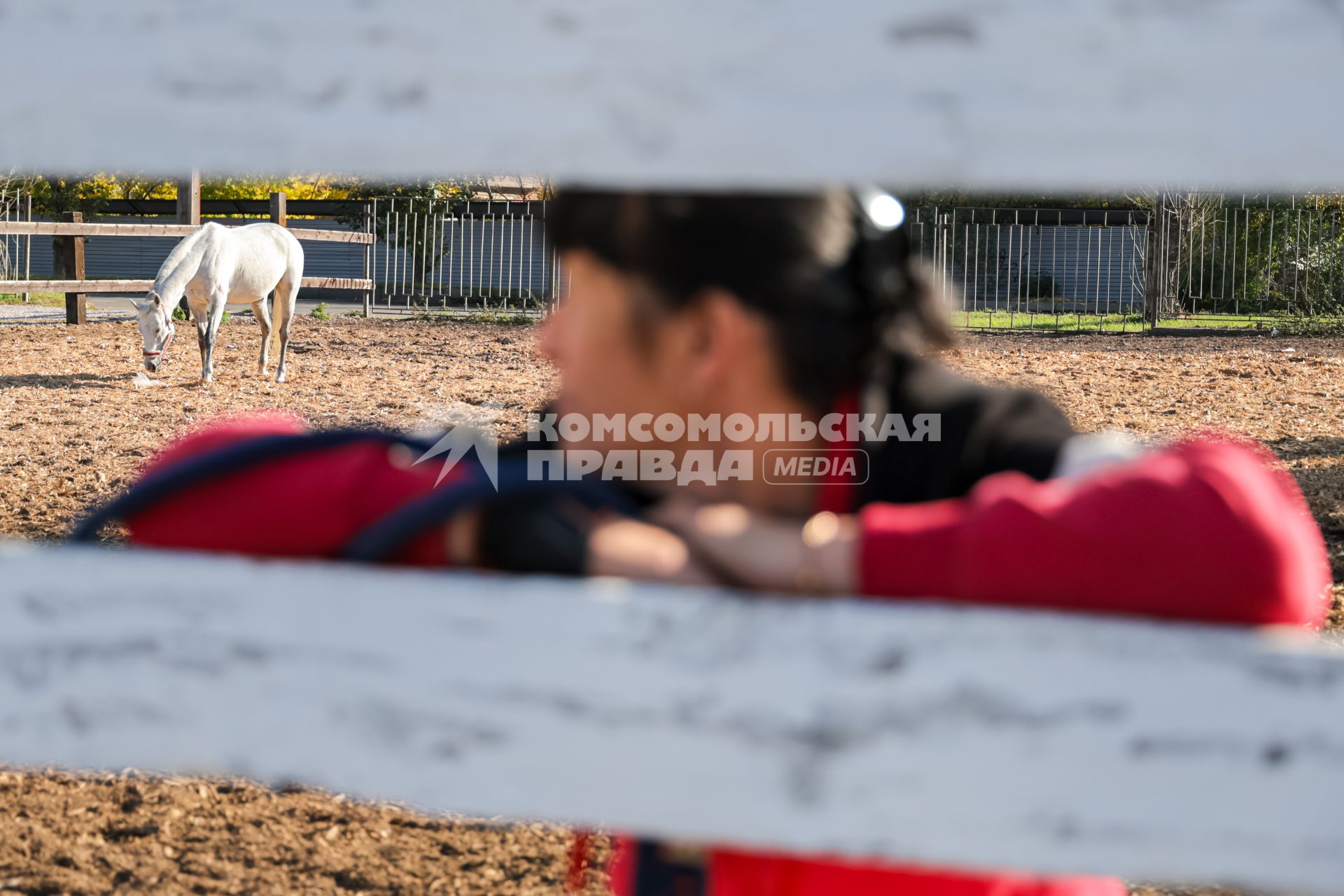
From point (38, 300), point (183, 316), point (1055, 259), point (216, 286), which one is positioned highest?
point (1055, 259)

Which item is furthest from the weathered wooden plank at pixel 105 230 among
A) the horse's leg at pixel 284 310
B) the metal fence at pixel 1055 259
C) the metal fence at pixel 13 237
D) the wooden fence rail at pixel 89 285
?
the metal fence at pixel 1055 259

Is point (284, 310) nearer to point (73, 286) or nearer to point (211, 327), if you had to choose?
point (211, 327)

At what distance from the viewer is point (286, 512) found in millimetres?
732

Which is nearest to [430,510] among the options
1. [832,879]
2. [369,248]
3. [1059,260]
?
[832,879]

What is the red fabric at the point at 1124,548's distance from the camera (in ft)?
2.11

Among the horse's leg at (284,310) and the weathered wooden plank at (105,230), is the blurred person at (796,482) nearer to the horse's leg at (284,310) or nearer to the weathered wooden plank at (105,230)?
the horse's leg at (284,310)

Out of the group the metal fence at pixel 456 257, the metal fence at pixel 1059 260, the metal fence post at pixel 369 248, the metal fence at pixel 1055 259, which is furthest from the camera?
the metal fence at pixel 1055 259

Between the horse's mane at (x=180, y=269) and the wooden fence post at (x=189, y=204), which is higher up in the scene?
the wooden fence post at (x=189, y=204)

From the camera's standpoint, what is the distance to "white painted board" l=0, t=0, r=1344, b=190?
1.91ft

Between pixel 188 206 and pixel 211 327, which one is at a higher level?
pixel 188 206

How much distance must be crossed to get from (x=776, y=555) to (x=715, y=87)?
0.26m

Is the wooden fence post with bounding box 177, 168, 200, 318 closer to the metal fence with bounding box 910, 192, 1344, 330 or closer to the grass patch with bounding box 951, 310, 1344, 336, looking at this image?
the metal fence with bounding box 910, 192, 1344, 330

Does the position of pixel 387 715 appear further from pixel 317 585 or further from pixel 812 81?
pixel 812 81

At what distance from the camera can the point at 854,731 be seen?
0.61m
